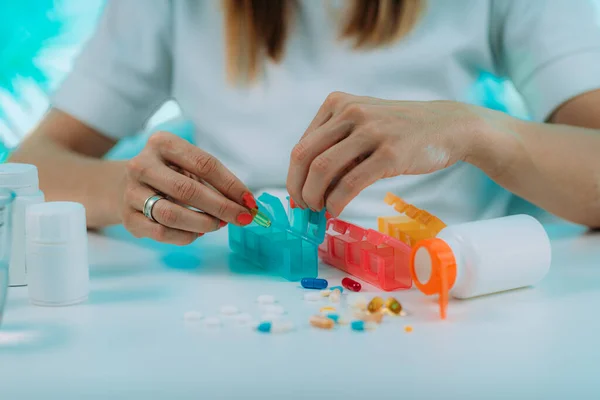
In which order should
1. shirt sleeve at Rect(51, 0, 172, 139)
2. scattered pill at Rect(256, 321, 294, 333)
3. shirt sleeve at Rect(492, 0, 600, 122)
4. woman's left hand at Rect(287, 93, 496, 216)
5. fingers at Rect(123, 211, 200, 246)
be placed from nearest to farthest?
scattered pill at Rect(256, 321, 294, 333)
woman's left hand at Rect(287, 93, 496, 216)
fingers at Rect(123, 211, 200, 246)
shirt sleeve at Rect(492, 0, 600, 122)
shirt sleeve at Rect(51, 0, 172, 139)

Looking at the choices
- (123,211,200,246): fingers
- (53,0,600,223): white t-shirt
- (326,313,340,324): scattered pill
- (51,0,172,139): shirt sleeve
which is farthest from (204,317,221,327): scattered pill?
(51,0,172,139): shirt sleeve

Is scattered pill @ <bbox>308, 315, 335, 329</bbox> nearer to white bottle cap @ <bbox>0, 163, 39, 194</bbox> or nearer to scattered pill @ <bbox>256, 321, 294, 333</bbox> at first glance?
scattered pill @ <bbox>256, 321, 294, 333</bbox>

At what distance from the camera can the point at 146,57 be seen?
1.17 metres

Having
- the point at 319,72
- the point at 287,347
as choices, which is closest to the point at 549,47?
the point at 319,72

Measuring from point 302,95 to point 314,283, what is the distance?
43cm

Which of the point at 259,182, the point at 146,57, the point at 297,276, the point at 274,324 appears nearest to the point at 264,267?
the point at 297,276

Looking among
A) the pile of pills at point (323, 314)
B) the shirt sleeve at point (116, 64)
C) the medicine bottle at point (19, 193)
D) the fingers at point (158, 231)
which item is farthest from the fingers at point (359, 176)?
the shirt sleeve at point (116, 64)

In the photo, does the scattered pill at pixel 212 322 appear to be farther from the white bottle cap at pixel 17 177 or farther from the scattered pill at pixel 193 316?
the white bottle cap at pixel 17 177

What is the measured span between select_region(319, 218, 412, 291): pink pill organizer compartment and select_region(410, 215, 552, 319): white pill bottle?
5 cm

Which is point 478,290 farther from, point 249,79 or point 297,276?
point 249,79

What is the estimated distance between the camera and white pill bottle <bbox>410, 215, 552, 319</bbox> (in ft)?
2.13

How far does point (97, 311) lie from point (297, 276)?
0.71 ft

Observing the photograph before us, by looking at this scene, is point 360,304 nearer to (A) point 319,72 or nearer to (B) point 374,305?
(B) point 374,305

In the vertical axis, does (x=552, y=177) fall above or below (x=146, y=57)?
below
